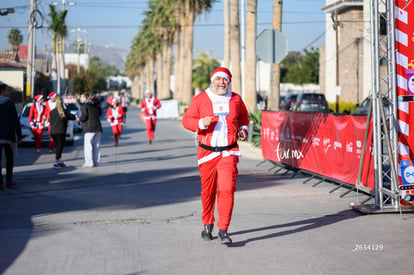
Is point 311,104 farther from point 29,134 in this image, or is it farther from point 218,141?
point 218,141

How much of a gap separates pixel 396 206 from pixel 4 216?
5.48 m

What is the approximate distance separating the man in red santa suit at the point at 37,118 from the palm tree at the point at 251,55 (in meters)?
9.27

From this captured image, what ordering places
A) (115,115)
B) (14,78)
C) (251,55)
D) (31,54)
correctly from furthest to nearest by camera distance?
(14,78) < (31,54) < (251,55) < (115,115)

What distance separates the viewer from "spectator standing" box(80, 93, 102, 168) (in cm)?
1605

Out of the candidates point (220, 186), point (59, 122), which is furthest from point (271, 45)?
point (220, 186)

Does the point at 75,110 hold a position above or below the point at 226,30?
below

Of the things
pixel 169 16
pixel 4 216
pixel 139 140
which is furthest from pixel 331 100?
pixel 4 216

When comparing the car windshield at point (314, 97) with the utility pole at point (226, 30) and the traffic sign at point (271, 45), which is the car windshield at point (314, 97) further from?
the traffic sign at point (271, 45)

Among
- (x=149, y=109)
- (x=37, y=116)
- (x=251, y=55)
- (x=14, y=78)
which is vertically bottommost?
(x=37, y=116)

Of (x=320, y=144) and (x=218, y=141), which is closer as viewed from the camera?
(x=218, y=141)

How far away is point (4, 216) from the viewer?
31.2ft

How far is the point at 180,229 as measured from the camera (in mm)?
8453

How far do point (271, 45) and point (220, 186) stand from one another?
1081cm

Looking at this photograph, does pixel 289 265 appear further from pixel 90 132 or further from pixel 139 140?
pixel 139 140
